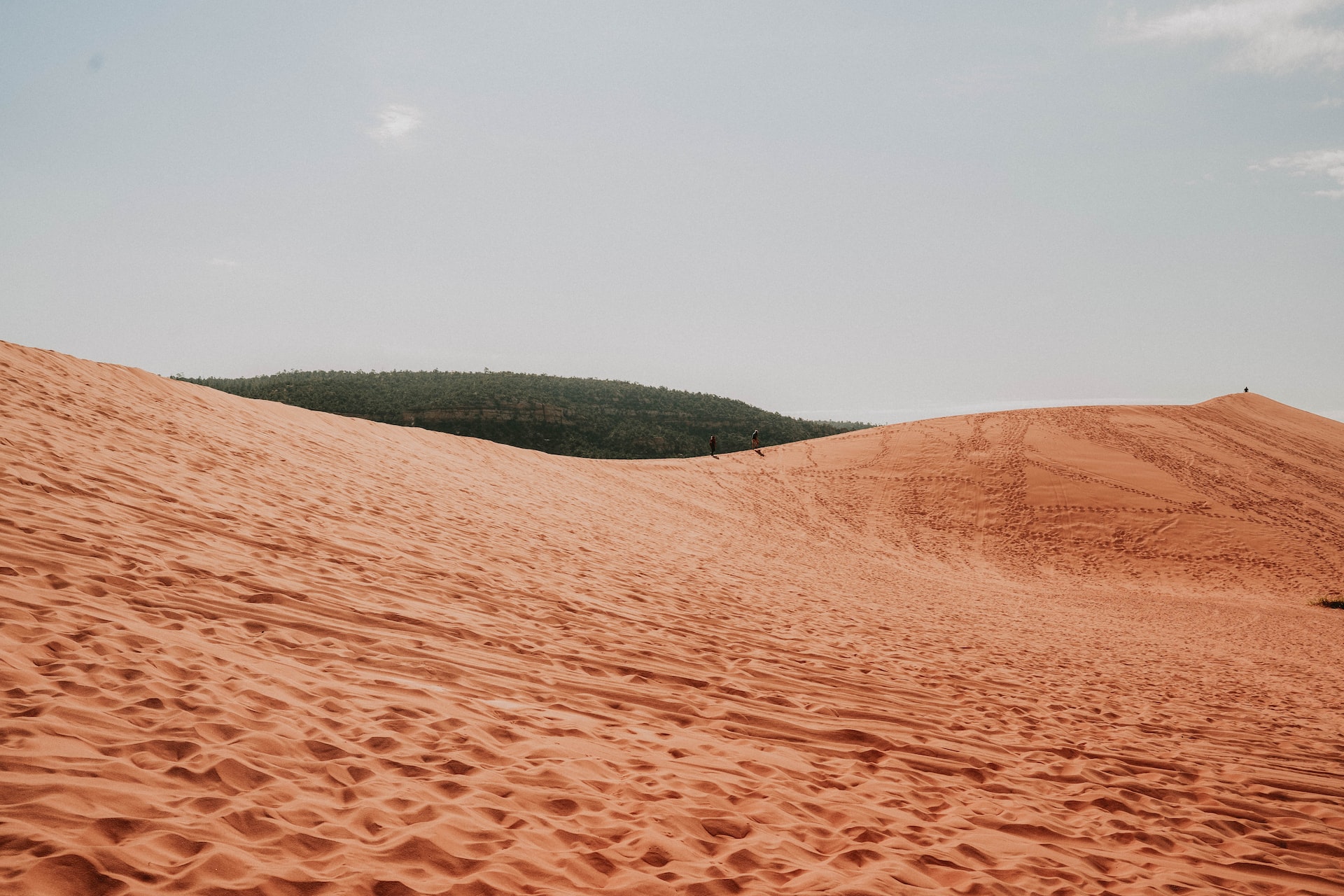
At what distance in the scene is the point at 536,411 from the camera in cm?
7144

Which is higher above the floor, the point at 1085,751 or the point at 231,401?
the point at 231,401

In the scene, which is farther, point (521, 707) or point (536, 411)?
point (536, 411)

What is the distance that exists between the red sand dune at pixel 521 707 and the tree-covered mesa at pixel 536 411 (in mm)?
53617

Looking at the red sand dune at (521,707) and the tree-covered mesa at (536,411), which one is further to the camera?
the tree-covered mesa at (536,411)

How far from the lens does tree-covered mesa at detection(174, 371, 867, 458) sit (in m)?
68.2

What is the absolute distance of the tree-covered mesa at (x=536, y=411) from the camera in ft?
224


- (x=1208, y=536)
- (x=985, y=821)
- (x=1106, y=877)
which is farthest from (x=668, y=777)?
(x=1208, y=536)

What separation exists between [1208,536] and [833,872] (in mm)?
27169

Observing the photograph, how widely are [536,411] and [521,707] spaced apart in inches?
2677

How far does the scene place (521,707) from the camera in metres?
4.98

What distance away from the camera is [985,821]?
14.2ft

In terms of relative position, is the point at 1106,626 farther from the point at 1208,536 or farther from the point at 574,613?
the point at 1208,536

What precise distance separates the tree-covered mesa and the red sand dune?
53.6m

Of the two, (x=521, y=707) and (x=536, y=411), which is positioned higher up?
(x=536, y=411)
